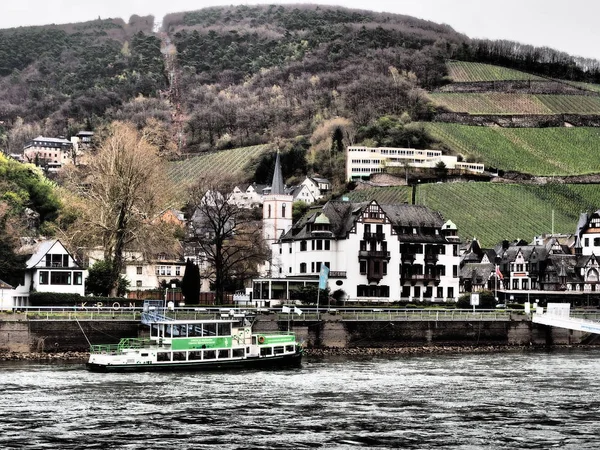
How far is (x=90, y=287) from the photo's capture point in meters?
A: 113

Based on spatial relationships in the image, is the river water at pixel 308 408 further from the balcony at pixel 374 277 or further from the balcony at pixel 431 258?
the balcony at pixel 431 258

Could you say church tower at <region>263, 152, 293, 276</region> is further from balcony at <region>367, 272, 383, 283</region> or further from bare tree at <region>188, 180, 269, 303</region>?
balcony at <region>367, 272, 383, 283</region>

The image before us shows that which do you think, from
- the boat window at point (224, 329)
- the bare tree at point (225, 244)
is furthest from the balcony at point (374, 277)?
the boat window at point (224, 329)

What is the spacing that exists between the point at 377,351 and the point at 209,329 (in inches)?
768

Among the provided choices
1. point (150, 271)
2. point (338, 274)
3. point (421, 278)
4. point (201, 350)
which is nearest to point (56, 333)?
point (201, 350)

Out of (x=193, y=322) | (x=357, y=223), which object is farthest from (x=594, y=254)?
(x=193, y=322)

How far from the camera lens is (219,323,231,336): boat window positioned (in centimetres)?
8574

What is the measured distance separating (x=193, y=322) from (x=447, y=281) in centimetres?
5338

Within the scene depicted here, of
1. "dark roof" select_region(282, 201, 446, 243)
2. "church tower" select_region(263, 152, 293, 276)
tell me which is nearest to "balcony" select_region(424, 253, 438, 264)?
"dark roof" select_region(282, 201, 446, 243)

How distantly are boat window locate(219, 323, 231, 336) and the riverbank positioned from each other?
451 inches

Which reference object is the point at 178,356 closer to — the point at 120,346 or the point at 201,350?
the point at 201,350

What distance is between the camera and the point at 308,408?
6272 centimetres

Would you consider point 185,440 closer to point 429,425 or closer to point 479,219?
point 429,425

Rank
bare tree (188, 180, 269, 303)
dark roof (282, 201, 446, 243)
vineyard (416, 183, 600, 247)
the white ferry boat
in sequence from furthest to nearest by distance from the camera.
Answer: vineyard (416, 183, 600, 247)
dark roof (282, 201, 446, 243)
bare tree (188, 180, 269, 303)
the white ferry boat
